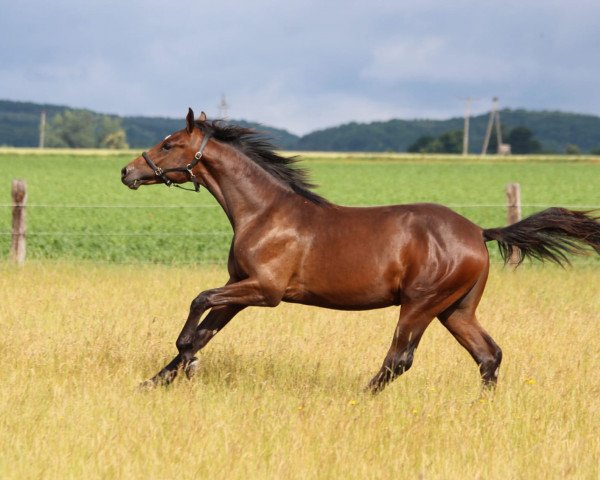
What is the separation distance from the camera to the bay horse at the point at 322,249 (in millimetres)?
6965

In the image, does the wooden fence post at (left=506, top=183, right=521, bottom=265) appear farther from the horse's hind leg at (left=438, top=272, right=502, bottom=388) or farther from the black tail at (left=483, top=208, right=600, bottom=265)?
the horse's hind leg at (left=438, top=272, right=502, bottom=388)

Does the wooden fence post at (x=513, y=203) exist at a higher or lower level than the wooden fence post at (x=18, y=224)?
higher

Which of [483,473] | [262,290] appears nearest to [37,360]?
[262,290]

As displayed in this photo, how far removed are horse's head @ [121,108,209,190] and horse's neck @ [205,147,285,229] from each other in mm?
140

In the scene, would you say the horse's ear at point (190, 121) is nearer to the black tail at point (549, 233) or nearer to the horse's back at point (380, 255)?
the horse's back at point (380, 255)

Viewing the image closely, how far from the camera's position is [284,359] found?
327 inches

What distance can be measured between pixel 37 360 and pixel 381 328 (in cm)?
377

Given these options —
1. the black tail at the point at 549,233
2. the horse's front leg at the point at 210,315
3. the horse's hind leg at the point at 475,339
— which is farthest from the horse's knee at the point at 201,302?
the black tail at the point at 549,233

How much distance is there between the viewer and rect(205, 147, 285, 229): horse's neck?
732cm

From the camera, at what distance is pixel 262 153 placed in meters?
7.55

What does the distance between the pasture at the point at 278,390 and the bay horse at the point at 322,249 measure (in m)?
0.42

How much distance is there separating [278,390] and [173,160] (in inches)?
73.2

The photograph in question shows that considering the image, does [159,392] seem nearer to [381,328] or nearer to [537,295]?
[381,328]

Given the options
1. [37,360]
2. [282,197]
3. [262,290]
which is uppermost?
[282,197]
